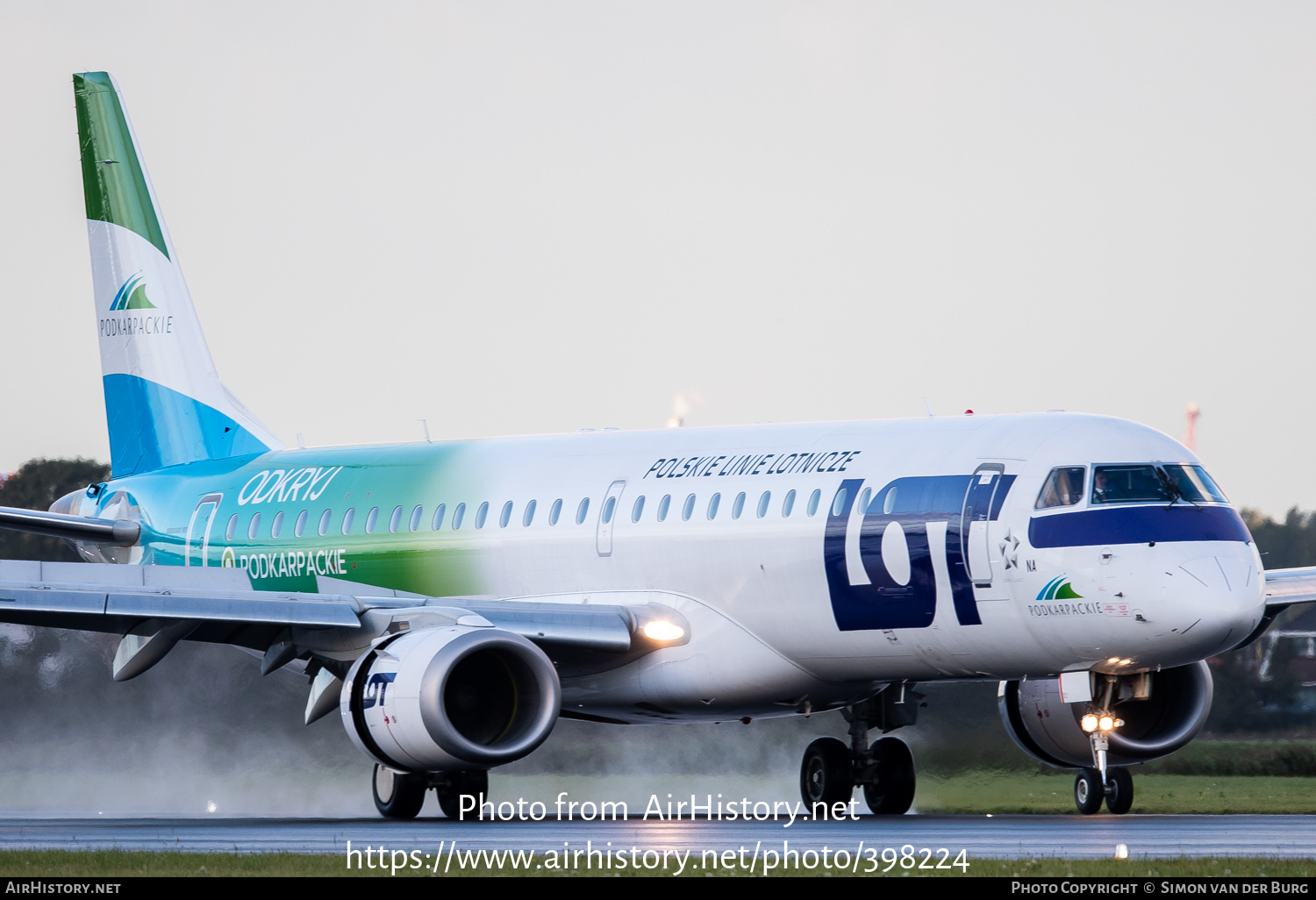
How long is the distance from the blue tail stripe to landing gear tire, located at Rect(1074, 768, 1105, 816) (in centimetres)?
1362

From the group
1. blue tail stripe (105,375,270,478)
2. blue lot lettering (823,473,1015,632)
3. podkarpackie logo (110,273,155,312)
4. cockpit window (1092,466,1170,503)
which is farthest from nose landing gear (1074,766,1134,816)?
podkarpackie logo (110,273,155,312)

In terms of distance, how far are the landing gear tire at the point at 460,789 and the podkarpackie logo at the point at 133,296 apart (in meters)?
11.6

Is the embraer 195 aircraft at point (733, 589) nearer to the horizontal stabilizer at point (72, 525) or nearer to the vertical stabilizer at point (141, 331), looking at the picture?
the horizontal stabilizer at point (72, 525)

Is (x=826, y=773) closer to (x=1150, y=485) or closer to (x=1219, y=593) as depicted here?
(x=1150, y=485)

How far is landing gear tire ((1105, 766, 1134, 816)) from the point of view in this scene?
74.6 ft

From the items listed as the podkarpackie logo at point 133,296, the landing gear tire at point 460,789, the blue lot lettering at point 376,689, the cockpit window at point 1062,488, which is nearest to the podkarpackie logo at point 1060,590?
the cockpit window at point 1062,488

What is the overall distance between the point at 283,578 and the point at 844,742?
7.73 metres

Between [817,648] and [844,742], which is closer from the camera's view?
[817,648]

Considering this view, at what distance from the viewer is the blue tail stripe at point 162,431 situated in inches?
1244

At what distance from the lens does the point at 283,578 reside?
28516 mm

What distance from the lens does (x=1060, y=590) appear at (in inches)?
794

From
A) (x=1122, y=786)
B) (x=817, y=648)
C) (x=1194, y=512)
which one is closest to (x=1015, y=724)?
(x=1122, y=786)
